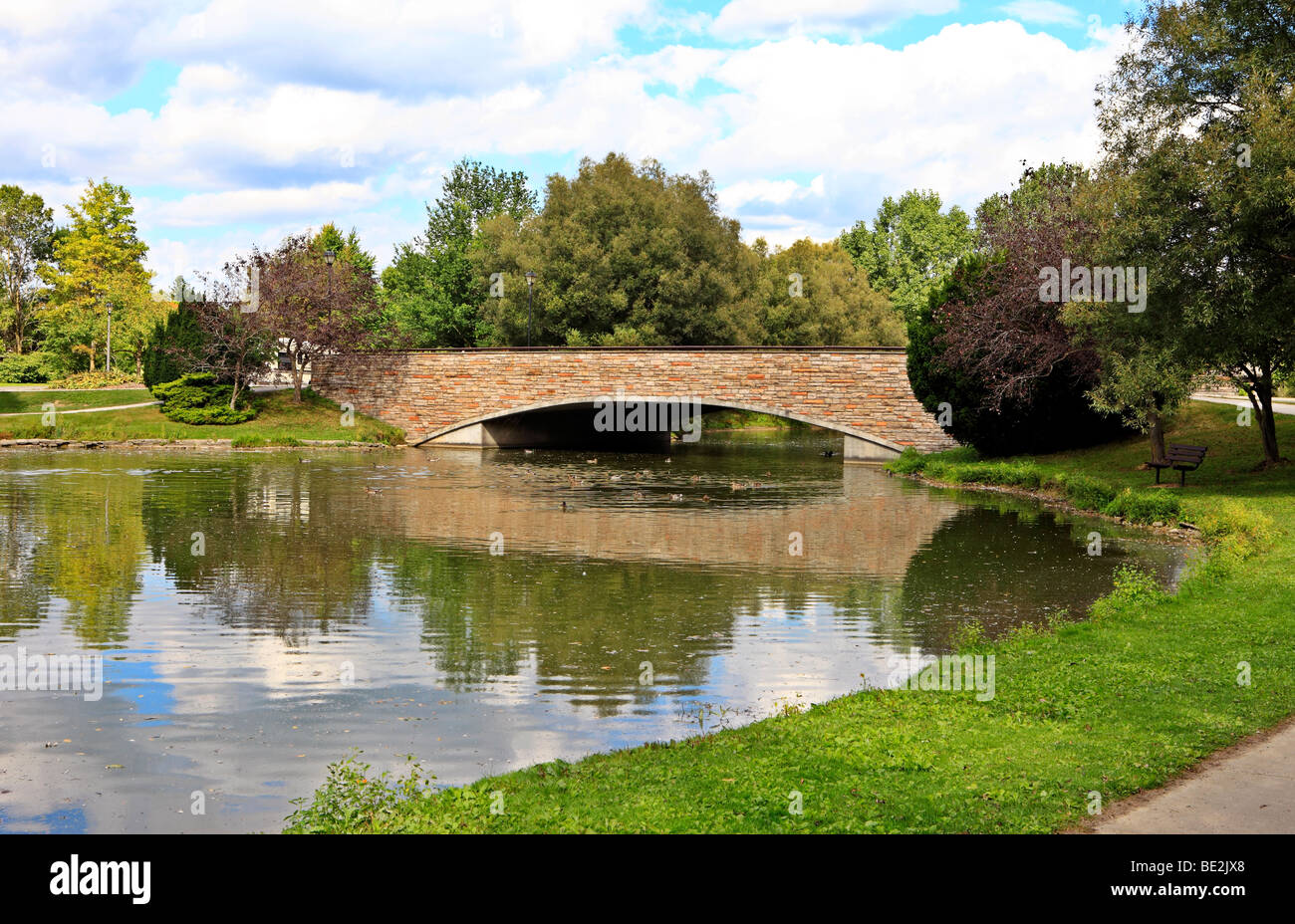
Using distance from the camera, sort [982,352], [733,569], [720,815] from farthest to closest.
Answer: [982,352] < [733,569] < [720,815]

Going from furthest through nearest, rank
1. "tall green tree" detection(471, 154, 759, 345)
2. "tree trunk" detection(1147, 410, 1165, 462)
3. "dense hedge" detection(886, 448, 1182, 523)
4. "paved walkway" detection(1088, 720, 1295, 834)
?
"tall green tree" detection(471, 154, 759, 345) < "tree trunk" detection(1147, 410, 1165, 462) < "dense hedge" detection(886, 448, 1182, 523) < "paved walkway" detection(1088, 720, 1295, 834)

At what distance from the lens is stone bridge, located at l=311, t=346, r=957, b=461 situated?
4781cm

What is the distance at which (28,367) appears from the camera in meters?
73.6

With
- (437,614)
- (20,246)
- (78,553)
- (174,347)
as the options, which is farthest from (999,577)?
(20,246)

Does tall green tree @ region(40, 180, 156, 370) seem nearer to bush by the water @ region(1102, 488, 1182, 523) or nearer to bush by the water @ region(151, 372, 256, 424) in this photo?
bush by the water @ region(151, 372, 256, 424)

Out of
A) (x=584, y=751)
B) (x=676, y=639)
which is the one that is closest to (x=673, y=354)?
(x=676, y=639)

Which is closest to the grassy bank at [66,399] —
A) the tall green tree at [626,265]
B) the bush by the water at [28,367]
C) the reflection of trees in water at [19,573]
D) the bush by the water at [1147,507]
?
the bush by the water at [28,367]

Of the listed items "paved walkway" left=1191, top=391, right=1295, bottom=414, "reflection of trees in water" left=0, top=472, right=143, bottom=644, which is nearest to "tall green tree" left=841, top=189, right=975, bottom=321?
"paved walkway" left=1191, top=391, right=1295, bottom=414

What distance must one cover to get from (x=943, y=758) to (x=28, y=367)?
3087 inches

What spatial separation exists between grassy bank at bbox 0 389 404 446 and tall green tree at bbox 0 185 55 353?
3558 cm

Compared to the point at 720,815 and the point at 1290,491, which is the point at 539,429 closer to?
the point at 1290,491

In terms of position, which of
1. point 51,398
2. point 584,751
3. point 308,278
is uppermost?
point 308,278
